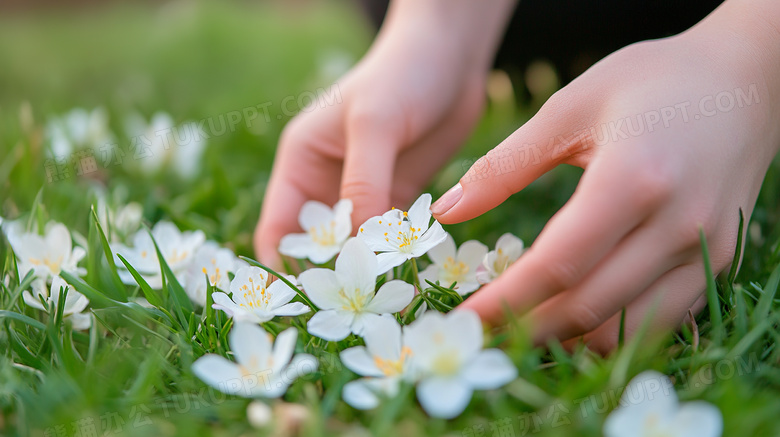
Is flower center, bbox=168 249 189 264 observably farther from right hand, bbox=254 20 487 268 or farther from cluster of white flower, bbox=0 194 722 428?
right hand, bbox=254 20 487 268

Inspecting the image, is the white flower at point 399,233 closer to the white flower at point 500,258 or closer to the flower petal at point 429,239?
the flower petal at point 429,239

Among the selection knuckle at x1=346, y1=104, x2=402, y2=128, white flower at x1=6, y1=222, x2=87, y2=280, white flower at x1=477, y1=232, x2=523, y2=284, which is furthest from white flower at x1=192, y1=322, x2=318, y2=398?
knuckle at x1=346, y1=104, x2=402, y2=128

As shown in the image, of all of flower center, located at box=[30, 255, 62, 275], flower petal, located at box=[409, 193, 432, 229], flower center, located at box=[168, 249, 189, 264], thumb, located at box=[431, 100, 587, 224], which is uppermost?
thumb, located at box=[431, 100, 587, 224]

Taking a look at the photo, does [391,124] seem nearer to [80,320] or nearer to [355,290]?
[355,290]

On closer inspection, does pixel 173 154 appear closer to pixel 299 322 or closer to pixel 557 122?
pixel 299 322

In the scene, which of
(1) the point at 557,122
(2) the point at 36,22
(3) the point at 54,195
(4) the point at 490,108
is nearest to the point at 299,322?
(1) the point at 557,122

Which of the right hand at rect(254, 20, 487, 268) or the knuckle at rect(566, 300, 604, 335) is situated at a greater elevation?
the right hand at rect(254, 20, 487, 268)

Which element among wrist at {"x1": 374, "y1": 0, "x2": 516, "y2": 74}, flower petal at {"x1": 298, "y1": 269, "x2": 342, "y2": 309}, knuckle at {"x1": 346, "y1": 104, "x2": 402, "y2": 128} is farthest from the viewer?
wrist at {"x1": 374, "y1": 0, "x2": 516, "y2": 74}
